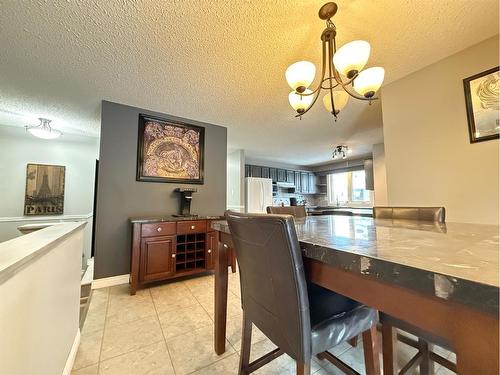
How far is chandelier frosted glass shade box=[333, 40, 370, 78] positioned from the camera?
1.22 metres

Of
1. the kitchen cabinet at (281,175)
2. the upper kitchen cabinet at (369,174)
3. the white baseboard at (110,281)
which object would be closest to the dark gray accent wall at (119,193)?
the white baseboard at (110,281)

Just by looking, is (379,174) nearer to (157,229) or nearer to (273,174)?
(273,174)

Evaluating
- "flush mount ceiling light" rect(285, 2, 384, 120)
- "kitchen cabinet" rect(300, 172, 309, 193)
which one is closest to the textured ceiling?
"flush mount ceiling light" rect(285, 2, 384, 120)

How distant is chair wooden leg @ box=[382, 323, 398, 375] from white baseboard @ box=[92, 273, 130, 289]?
108 inches

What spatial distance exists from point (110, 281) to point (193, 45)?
2.72 m

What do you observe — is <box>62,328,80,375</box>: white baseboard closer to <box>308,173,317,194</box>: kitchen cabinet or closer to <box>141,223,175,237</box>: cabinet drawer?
<box>141,223,175,237</box>: cabinet drawer

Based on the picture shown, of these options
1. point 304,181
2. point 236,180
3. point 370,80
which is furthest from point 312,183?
point 370,80

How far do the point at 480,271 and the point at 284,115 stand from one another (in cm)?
299

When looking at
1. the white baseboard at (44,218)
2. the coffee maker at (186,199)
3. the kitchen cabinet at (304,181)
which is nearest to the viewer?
the coffee maker at (186,199)

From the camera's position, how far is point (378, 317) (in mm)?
968

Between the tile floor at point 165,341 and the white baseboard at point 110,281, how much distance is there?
0.78 ft

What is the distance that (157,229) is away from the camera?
246 cm

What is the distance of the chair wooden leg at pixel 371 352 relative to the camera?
936 mm

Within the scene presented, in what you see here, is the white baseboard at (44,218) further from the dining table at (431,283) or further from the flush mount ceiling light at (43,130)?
the dining table at (431,283)
